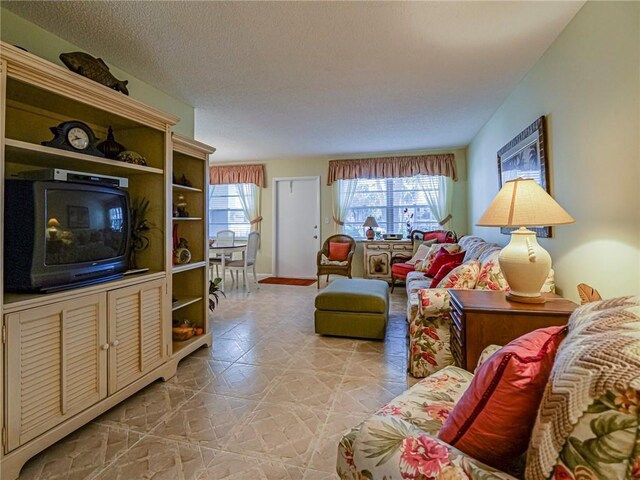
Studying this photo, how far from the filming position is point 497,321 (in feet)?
5.39

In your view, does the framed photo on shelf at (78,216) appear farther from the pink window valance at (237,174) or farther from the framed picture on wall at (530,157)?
the pink window valance at (237,174)

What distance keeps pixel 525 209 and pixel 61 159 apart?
8.41 feet

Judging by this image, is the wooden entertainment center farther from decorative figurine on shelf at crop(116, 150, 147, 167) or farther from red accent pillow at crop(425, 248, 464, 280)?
red accent pillow at crop(425, 248, 464, 280)

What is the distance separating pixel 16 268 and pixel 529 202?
2.57 meters

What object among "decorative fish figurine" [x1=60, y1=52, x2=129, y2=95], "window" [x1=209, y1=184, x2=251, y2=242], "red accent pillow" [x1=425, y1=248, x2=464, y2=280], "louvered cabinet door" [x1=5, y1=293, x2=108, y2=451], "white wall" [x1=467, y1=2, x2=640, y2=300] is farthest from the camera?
"window" [x1=209, y1=184, x2=251, y2=242]

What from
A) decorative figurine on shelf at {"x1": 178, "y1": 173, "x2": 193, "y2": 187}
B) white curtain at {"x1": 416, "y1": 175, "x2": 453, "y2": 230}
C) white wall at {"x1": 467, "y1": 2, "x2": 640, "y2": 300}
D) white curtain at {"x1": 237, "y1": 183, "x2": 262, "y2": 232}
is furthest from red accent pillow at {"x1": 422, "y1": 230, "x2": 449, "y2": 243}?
decorative figurine on shelf at {"x1": 178, "y1": 173, "x2": 193, "y2": 187}

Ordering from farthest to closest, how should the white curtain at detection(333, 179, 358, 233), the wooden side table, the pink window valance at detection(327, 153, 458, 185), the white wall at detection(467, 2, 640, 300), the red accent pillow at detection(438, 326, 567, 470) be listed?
1. the white curtain at detection(333, 179, 358, 233)
2. the pink window valance at detection(327, 153, 458, 185)
3. the wooden side table
4. the white wall at detection(467, 2, 640, 300)
5. the red accent pillow at detection(438, 326, 567, 470)

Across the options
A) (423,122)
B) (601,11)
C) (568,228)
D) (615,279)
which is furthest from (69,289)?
(423,122)

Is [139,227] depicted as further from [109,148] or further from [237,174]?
[237,174]

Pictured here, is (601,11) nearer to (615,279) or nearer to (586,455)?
(615,279)

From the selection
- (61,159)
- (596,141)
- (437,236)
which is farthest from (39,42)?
(437,236)

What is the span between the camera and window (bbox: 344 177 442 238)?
18.8ft

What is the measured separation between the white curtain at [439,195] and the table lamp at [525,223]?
3891 mm

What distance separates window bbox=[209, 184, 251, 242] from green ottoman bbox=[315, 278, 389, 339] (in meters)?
3.90
